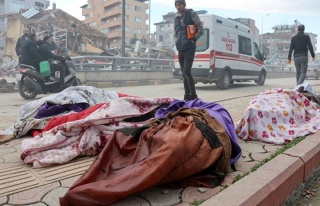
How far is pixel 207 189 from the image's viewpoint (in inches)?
78.2

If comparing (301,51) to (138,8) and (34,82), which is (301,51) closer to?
(34,82)

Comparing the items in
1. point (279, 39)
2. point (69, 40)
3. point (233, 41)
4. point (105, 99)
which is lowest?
point (105, 99)

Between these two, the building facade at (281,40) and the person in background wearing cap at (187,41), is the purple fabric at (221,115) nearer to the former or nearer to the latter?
the person in background wearing cap at (187,41)

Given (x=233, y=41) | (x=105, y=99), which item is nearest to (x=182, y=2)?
(x=105, y=99)

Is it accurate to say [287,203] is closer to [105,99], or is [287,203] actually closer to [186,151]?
[186,151]

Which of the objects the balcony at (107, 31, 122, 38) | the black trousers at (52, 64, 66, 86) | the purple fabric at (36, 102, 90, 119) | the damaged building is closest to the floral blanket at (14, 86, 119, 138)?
the purple fabric at (36, 102, 90, 119)

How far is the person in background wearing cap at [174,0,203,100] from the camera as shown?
229 inches

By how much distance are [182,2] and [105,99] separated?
281cm

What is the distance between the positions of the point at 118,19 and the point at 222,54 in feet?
218

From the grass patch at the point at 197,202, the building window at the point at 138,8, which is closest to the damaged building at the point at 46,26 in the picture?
the grass patch at the point at 197,202

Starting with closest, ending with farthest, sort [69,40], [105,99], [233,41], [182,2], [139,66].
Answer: [105,99] < [182,2] < [233,41] < [139,66] < [69,40]

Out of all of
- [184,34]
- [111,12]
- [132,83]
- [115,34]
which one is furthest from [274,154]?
[111,12]

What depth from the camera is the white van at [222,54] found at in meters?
10.3

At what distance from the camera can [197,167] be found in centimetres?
196
